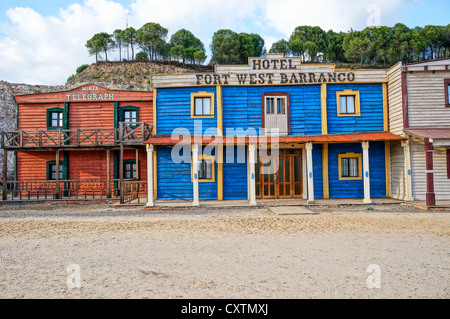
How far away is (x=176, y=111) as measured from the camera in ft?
47.6

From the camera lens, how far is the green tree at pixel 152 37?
6662 cm

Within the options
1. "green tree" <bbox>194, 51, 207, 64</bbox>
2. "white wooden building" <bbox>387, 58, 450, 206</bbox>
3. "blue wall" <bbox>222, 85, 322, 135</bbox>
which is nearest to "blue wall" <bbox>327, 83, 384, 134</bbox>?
"blue wall" <bbox>222, 85, 322, 135</bbox>

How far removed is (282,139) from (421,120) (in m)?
6.19

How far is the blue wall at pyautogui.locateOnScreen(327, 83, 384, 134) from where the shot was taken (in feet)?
47.3

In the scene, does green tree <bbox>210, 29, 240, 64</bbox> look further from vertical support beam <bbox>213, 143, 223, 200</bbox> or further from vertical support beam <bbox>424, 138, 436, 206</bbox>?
vertical support beam <bbox>424, 138, 436, 206</bbox>

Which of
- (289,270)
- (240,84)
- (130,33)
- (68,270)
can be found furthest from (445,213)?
(130,33)

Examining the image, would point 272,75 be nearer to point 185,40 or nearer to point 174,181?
point 174,181

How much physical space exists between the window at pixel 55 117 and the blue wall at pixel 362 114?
49.6 ft

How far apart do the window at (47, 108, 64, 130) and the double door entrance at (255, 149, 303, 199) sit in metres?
12.0

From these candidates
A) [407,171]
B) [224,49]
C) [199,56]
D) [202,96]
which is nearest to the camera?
[407,171]

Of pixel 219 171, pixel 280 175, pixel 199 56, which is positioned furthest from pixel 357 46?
pixel 219 171

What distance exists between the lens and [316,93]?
1447 cm
